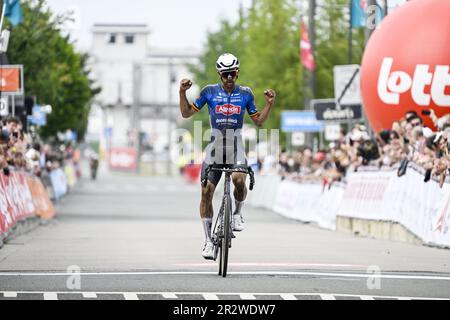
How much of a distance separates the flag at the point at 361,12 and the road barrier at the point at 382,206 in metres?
4.21

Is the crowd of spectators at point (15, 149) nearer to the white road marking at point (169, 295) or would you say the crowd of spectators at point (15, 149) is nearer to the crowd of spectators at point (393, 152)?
the crowd of spectators at point (393, 152)

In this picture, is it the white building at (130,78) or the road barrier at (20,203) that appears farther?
the white building at (130,78)

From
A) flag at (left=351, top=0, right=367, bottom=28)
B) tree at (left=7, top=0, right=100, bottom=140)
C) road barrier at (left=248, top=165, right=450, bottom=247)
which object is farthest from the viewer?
tree at (left=7, top=0, right=100, bottom=140)

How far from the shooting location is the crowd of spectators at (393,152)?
70.0ft

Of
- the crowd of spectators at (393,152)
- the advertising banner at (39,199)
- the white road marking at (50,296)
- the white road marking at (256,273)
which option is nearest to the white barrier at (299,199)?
the crowd of spectators at (393,152)

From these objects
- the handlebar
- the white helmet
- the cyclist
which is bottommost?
the handlebar

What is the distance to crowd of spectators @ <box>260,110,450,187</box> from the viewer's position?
21.3 metres

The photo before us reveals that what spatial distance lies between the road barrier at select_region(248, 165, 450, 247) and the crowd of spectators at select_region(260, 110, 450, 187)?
237 mm

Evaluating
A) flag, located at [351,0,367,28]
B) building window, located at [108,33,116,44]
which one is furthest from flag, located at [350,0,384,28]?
building window, located at [108,33,116,44]

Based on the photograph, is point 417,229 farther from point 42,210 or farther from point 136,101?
point 136,101

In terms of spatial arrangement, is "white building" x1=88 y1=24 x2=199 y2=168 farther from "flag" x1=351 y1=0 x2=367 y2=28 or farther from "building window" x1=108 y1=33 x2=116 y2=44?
"flag" x1=351 y1=0 x2=367 y2=28

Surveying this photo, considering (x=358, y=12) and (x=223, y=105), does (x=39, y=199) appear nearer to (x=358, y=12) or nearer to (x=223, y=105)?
(x=358, y=12)

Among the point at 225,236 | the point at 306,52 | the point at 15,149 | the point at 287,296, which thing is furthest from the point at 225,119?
the point at 306,52
